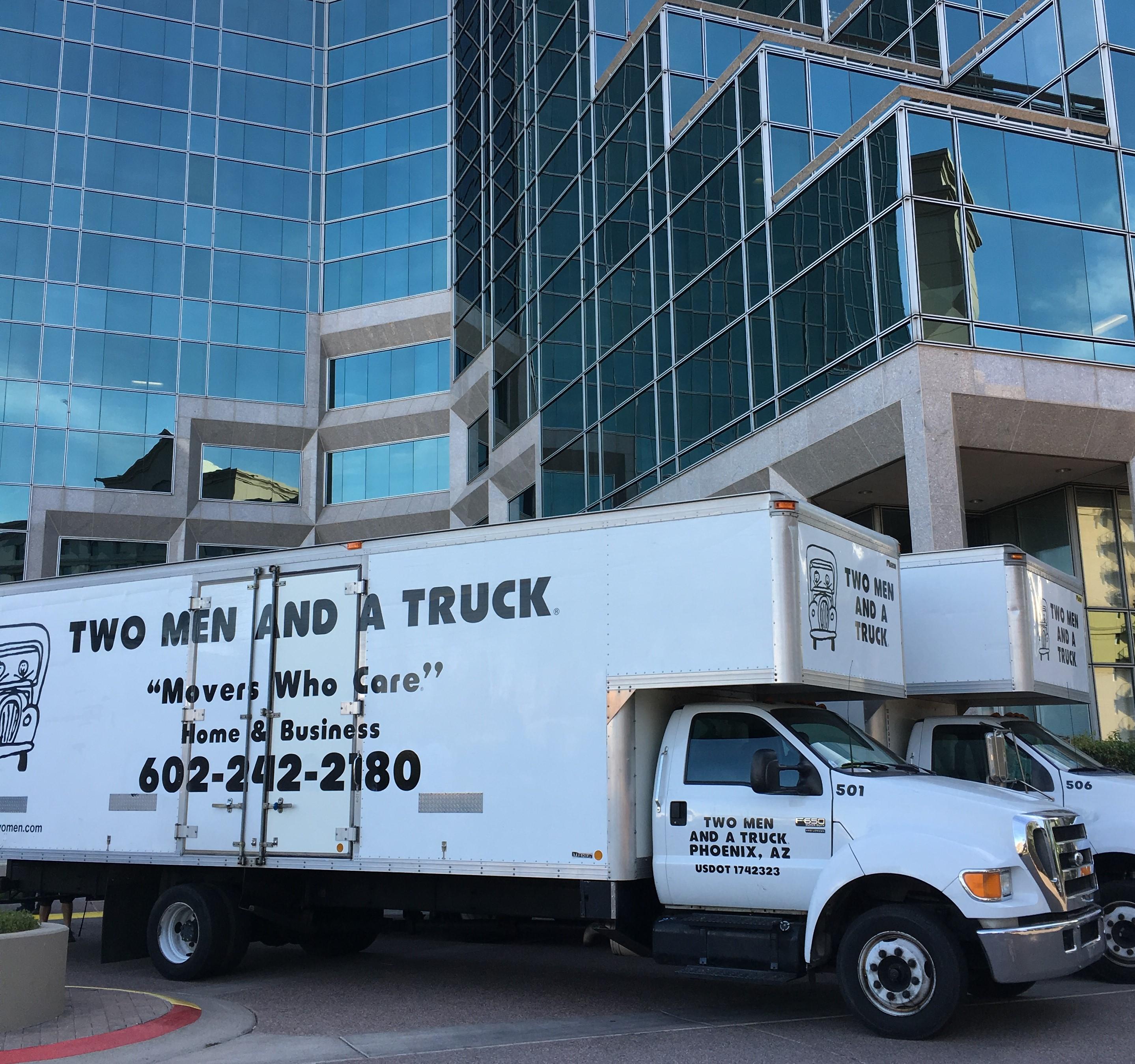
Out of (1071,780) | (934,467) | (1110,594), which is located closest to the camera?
(1071,780)

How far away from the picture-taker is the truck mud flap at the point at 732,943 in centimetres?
825

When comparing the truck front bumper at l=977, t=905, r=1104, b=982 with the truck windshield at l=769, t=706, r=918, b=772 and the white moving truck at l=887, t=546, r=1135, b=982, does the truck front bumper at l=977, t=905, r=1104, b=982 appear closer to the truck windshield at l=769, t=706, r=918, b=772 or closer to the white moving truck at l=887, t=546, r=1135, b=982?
the truck windshield at l=769, t=706, r=918, b=772

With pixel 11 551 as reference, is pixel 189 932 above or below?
below

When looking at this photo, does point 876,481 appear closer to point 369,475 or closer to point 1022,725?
point 1022,725

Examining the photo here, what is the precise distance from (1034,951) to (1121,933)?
314 cm

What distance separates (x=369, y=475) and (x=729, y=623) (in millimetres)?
37262

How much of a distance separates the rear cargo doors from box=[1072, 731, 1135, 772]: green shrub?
11.6 metres

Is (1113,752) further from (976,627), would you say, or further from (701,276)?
(701,276)

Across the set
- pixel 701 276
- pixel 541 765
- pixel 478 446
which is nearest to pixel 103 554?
pixel 478 446

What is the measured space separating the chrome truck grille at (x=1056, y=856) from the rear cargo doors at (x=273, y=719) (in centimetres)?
533

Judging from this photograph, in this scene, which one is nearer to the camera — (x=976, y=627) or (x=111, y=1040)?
(x=111, y=1040)

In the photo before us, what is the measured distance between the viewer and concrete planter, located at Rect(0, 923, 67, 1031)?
841 centimetres

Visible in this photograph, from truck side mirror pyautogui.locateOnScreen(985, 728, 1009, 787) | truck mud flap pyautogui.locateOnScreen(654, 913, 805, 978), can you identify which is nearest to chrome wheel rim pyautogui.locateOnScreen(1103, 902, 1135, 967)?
truck side mirror pyautogui.locateOnScreen(985, 728, 1009, 787)

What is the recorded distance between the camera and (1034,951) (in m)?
7.57
